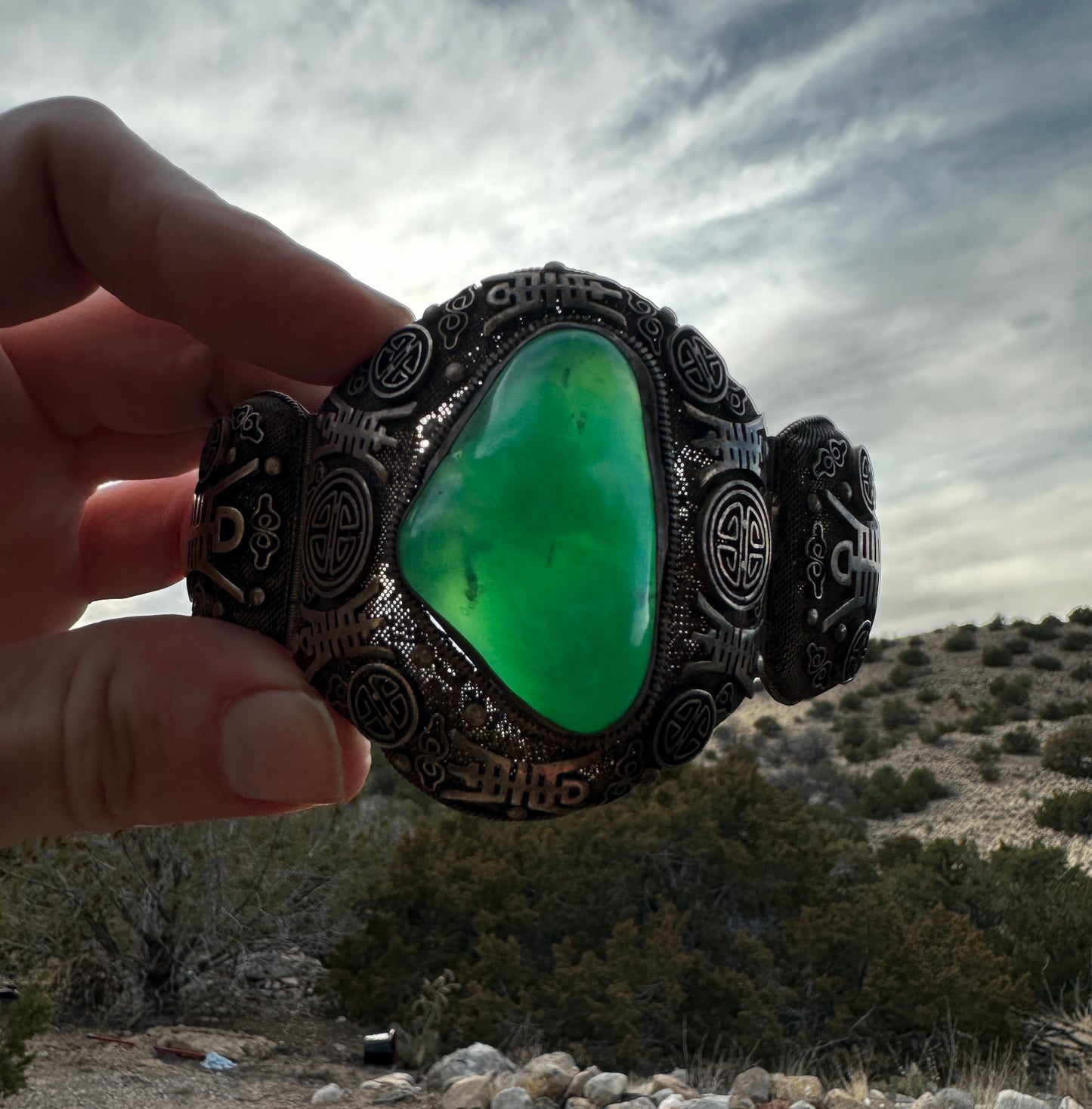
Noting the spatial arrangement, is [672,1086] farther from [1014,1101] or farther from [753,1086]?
[1014,1101]

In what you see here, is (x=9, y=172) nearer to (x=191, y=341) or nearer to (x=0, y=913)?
(x=191, y=341)

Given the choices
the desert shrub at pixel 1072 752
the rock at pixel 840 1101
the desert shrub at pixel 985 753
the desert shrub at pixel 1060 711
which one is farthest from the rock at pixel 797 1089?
the desert shrub at pixel 1060 711

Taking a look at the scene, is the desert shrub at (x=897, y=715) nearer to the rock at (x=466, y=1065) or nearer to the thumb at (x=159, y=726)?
the rock at (x=466, y=1065)

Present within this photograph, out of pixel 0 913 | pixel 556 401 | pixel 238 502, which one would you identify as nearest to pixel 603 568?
pixel 556 401

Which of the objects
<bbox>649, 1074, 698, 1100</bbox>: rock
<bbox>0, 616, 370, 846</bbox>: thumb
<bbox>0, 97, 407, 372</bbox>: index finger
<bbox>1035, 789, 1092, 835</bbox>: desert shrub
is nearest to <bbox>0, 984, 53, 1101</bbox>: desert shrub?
<bbox>649, 1074, 698, 1100</bbox>: rock

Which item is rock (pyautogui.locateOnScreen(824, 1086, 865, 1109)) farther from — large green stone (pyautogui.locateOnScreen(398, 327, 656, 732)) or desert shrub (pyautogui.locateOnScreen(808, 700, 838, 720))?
desert shrub (pyautogui.locateOnScreen(808, 700, 838, 720))

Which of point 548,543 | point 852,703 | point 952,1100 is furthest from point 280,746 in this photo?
point 852,703
